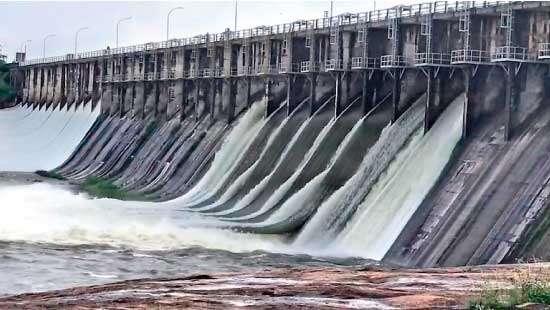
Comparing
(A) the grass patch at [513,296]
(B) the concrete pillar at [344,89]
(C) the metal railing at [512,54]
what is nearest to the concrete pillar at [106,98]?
(B) the concrete pillar at [344,89]

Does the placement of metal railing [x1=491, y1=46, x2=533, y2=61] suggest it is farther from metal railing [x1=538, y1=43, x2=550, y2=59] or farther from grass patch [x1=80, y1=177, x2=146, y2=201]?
grass patch [x1=80, y1=177, x2=146, y2=201]

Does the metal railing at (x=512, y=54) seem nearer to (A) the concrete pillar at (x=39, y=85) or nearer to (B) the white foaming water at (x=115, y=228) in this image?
(B) the white foaming water at (x=115, y=228)

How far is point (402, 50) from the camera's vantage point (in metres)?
47.4

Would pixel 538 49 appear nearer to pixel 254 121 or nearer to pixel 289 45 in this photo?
pixel 289 45

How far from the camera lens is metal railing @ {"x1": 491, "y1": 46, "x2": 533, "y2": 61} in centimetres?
3794

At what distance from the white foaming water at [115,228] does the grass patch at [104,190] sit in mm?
12631

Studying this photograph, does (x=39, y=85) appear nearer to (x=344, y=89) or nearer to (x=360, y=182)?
(x=344, y=89)

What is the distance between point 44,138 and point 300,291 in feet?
312

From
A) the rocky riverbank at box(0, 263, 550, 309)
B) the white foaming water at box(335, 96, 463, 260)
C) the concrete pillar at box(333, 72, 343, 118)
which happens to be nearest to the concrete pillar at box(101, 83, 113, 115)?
the concrete pillar at box(333, 72, 343, 118)

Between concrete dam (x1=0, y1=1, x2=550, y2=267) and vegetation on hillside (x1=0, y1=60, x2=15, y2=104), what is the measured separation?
2487 inches

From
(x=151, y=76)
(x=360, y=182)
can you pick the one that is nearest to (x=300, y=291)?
(x=360, y=182)

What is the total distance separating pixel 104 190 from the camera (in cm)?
7381

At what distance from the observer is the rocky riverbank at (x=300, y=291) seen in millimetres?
17031

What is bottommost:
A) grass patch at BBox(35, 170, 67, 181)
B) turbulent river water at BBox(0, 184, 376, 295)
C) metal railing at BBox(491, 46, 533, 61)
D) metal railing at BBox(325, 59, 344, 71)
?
turbulent river water at BBox(0, 184, 376, 295)
